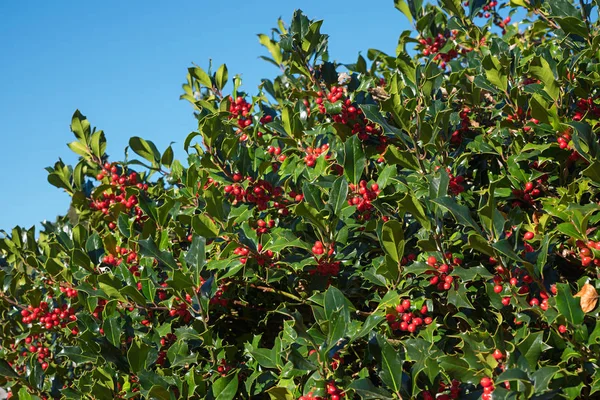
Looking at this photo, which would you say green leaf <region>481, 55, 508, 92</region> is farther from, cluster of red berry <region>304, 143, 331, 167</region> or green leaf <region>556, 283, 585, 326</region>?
green leaf <region>556, 283, 585, 326</region>

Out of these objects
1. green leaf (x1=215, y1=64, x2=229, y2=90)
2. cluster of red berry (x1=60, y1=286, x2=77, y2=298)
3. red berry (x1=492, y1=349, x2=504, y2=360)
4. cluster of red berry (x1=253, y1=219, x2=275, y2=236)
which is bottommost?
red berry (x1=492, y1=349, x2=504, y2=360)

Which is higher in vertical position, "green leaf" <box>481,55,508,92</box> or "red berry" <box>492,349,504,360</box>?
"green leaf" <box>481,55,508,92</box>

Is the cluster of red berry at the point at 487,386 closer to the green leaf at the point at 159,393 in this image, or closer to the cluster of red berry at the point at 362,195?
the cluster of red berry at the point at 362,195

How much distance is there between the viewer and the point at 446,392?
7.88 ft

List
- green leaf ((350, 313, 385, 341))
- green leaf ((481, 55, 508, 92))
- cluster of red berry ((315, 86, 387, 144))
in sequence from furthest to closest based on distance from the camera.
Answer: cluster of red berry ((315, 86, 387, 144)), green leaf ((481, 55, 508, 92)), green leaf ((350, 313, 385, 341))

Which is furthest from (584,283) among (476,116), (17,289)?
(17,289)

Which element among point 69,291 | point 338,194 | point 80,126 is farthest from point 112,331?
point 80,126

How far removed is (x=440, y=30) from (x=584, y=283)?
238cm

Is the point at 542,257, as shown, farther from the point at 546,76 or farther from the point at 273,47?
the point at 273,47

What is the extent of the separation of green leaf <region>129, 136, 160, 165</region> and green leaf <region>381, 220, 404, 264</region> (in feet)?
6.22

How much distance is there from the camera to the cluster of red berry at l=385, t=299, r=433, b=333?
251cm

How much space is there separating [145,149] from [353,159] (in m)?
1.61

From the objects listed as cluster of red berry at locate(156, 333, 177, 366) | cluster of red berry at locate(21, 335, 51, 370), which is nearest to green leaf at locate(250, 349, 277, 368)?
cluster of red berry at locate(156, 333, 177, 366)

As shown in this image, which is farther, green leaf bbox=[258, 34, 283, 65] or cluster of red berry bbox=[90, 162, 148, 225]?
green leaf bbox=[258, 34, 283, 65]
